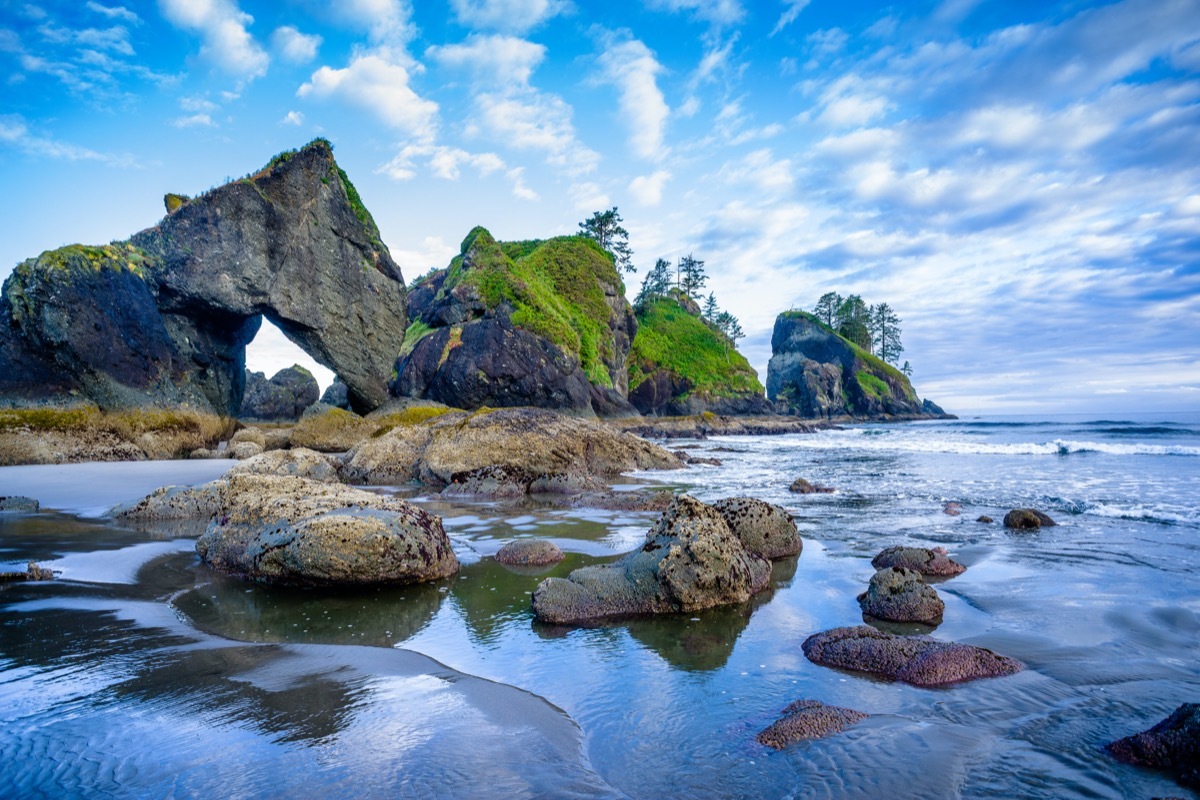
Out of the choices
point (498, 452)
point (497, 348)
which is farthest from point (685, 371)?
point (498, 452)

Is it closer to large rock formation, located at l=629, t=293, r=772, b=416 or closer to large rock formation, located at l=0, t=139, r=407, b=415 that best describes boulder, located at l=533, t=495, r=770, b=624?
large rock formation, located at l=0, t=139, r=407, b=415

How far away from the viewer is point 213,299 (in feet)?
70.9

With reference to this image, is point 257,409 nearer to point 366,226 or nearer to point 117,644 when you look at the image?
point 366,226

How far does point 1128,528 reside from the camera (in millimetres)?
6969

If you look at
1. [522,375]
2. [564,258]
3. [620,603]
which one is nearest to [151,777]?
[620,603]

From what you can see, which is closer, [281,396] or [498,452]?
[498,452]

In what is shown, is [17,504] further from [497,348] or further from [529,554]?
[497,348]

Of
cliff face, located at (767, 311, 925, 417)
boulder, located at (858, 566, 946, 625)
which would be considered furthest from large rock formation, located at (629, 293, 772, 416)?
boulder, located at (858, 566, 946, 625)

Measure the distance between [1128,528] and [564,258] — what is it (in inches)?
1843

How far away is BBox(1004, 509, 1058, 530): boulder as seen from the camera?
278 inches

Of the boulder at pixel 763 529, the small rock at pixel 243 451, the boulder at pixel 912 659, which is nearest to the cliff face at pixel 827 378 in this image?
the small rock at pixel 243 451

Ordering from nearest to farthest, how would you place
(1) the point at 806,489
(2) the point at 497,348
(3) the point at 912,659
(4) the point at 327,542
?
(3) the point at 912,659 → (4) the point at 327,542 → (1) the point at 806,489 → (2) the point at 497,348

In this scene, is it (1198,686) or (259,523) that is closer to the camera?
(1198,686)

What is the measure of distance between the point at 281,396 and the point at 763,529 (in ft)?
120
